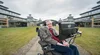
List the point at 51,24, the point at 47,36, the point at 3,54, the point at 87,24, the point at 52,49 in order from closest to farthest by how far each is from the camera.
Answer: the point at 52,49, the point at 47,36, the point at 51,24, the point at 3,54, the point at 87,24

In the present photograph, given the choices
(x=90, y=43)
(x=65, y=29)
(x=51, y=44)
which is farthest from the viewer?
(x=90, y=43)

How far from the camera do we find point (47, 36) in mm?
2732

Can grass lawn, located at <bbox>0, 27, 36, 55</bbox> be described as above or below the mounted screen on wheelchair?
below

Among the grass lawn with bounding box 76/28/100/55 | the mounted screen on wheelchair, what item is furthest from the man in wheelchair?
the grass lawn with bounding box 76/28/100/55

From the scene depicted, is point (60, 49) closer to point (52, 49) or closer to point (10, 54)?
point (52, 49)

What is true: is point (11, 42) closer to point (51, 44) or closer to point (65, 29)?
point (51, 44)

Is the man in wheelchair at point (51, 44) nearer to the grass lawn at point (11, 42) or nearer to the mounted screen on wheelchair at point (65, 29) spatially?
the mounted screen on wheelchair at point (65, 29)

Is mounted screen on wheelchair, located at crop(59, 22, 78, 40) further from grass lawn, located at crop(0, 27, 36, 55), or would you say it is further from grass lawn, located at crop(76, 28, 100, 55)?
grass lawn, located at crop(0, 27, 36, 55)

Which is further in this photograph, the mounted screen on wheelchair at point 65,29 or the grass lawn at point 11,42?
the grass lawn at point 11,42

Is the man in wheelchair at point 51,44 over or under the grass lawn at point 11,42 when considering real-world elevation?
over

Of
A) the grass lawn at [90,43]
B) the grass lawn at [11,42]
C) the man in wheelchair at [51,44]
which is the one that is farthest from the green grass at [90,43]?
the grass lawn at [11,42]

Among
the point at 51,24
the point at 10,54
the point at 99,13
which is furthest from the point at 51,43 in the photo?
the point at 99,13

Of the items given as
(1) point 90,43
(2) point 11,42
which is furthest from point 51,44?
(2) point 11,42

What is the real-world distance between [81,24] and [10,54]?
56.0m
